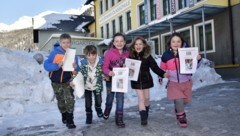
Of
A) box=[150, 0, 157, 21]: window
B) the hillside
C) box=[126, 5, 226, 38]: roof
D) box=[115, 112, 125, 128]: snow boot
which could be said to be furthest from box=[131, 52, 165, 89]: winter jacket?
the hillside

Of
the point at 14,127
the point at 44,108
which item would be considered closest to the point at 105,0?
the point at 44,108

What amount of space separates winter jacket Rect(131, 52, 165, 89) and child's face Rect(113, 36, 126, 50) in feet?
1.01

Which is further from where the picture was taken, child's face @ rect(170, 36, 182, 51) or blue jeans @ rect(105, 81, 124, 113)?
blue jeans @ rect(105, 81, 124, 113)

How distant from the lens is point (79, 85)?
619 centimetres

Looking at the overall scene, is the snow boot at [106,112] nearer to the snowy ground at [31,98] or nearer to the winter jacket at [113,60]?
the snowy ground at [31,98]

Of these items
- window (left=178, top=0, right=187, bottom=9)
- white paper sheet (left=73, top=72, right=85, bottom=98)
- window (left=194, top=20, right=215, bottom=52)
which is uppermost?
window (left=178, top=0, right=187, bottom=9)

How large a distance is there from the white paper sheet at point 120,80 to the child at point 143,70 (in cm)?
18

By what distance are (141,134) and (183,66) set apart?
4.32 feet

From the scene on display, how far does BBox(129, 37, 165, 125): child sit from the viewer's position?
5.87 meters

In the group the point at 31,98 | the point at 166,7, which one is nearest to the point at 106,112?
the point at 31,98

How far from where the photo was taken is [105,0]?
37000 mm

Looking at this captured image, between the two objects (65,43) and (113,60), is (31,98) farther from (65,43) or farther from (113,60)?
(113,60)

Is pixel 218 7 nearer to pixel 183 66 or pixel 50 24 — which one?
pixel 183 66

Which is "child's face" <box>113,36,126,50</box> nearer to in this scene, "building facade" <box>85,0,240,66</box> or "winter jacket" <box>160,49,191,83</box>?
"winter jacket" <box>160,49,191,83</box>
